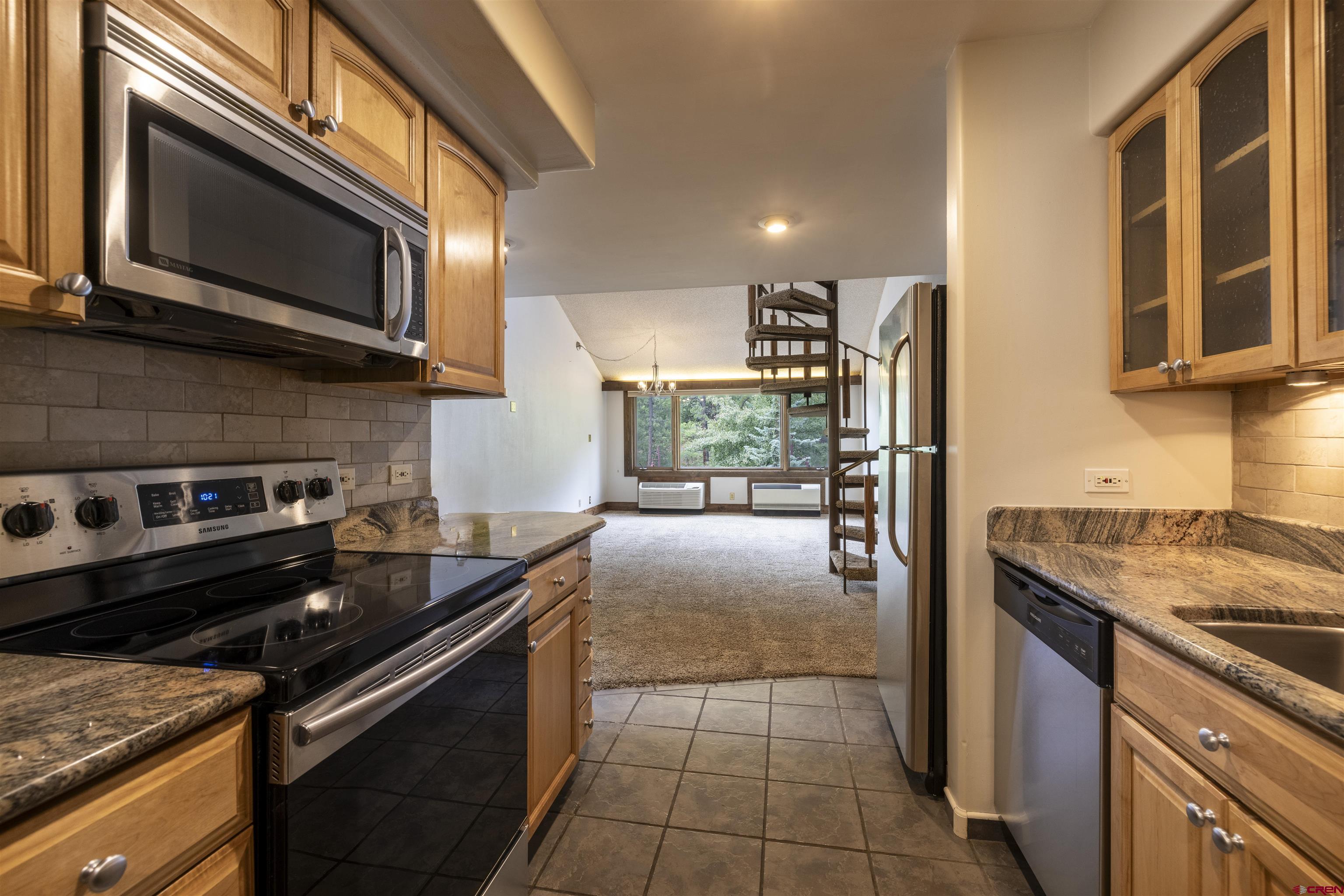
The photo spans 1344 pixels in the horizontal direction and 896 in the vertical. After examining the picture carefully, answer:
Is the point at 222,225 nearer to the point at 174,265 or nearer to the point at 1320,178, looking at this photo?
the point at 174,265

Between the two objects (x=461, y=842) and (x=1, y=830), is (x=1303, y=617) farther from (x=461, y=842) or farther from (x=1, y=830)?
(x=1, y=830)

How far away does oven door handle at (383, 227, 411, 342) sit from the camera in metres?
1.46

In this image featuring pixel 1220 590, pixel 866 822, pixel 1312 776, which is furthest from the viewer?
pixel 866 822

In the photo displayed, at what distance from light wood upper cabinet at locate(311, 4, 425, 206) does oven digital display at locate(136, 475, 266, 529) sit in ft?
2.67

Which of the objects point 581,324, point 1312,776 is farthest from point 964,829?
point 581,324

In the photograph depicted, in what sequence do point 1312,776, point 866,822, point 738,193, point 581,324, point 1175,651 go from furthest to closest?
point 581,324
point 738,193
point 866,822
point 1175,651
point 1312,776

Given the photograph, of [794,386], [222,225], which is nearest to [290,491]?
[222,225]

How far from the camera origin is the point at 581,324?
838 cm

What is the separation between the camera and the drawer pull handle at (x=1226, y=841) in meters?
0.85

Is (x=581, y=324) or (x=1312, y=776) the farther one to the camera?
(x=581, y=324)

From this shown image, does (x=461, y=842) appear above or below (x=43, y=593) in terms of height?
below

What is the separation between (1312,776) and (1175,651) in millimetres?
263

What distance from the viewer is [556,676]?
5.95 ft

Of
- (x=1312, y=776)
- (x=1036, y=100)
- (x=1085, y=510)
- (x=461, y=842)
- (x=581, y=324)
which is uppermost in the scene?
(x=581, y=324)
